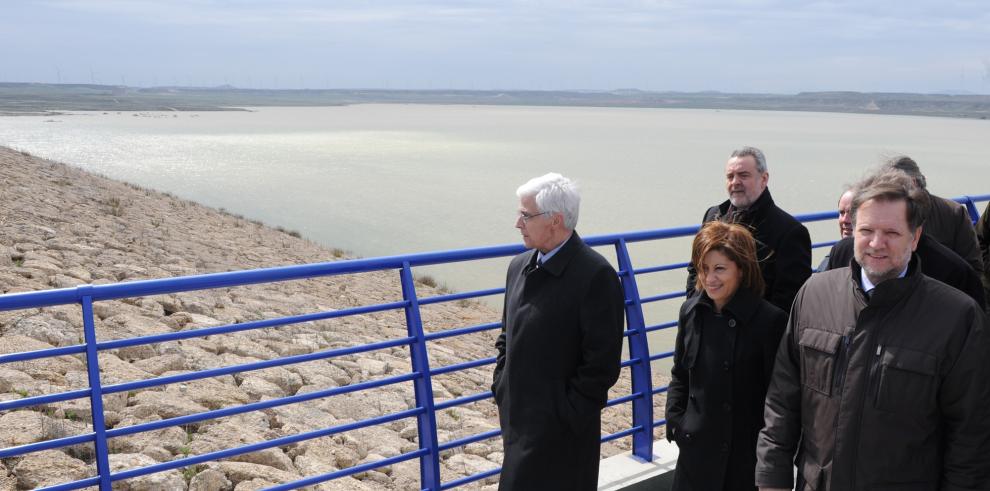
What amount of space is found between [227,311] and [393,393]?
11.7ft

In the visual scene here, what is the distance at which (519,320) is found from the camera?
333 cm


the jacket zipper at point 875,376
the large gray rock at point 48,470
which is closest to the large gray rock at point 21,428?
the large gray rock at point 48,470

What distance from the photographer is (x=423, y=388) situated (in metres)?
3.88

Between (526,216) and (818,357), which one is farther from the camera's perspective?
(526,216)

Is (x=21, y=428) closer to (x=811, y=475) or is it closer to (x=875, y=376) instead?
(x=811, y=475)

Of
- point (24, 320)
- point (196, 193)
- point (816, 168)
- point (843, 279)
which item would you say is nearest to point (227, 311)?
point (24, 320)

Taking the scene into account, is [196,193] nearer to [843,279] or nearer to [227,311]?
[227,311]

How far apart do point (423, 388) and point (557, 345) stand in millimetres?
894

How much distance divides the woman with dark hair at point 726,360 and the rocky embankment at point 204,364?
3.42 meters

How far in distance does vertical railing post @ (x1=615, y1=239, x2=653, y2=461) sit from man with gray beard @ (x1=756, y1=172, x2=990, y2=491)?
64.3 inches

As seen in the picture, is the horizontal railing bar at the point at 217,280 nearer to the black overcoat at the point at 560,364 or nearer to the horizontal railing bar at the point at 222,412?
the horizontal railing bar at the point at 222,412

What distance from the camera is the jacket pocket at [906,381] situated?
258 cm

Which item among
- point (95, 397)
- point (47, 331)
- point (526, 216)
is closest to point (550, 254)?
point (526, 216)

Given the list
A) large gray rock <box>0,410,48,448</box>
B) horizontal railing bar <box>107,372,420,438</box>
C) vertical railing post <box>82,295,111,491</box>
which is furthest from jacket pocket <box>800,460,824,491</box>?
large gray rock <box>0,410,48,448</box>
